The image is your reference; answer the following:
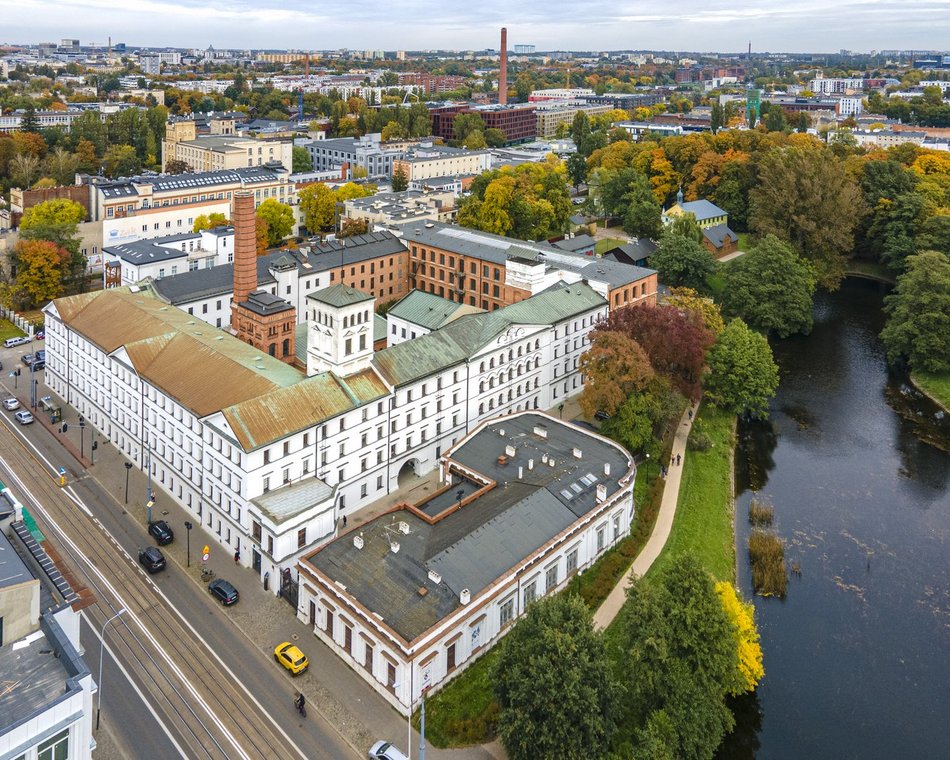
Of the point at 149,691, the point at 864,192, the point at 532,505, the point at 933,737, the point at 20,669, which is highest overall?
the point at 864,192

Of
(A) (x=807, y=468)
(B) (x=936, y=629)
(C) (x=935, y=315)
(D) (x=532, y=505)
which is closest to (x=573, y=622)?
(D) (x=532, y=505)

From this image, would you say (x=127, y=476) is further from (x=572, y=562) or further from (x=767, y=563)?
(x=767, y=563)

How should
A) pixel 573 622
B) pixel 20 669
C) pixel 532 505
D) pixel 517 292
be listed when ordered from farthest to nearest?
pixel 517 292 → pixel 532 505 → pixel 573 622 → pixel 20 669

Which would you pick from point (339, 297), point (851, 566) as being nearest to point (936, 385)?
point (851, 566)

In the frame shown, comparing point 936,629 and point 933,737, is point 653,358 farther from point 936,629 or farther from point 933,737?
point 933,737

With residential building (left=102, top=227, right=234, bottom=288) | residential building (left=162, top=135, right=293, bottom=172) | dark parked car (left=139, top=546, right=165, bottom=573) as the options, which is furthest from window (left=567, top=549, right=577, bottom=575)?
residential building (left=162, top=135, right=293, bottom=172)

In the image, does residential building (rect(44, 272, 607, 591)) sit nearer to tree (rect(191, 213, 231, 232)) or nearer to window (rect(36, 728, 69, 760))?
window (rect(36, 728, 69, 760))
